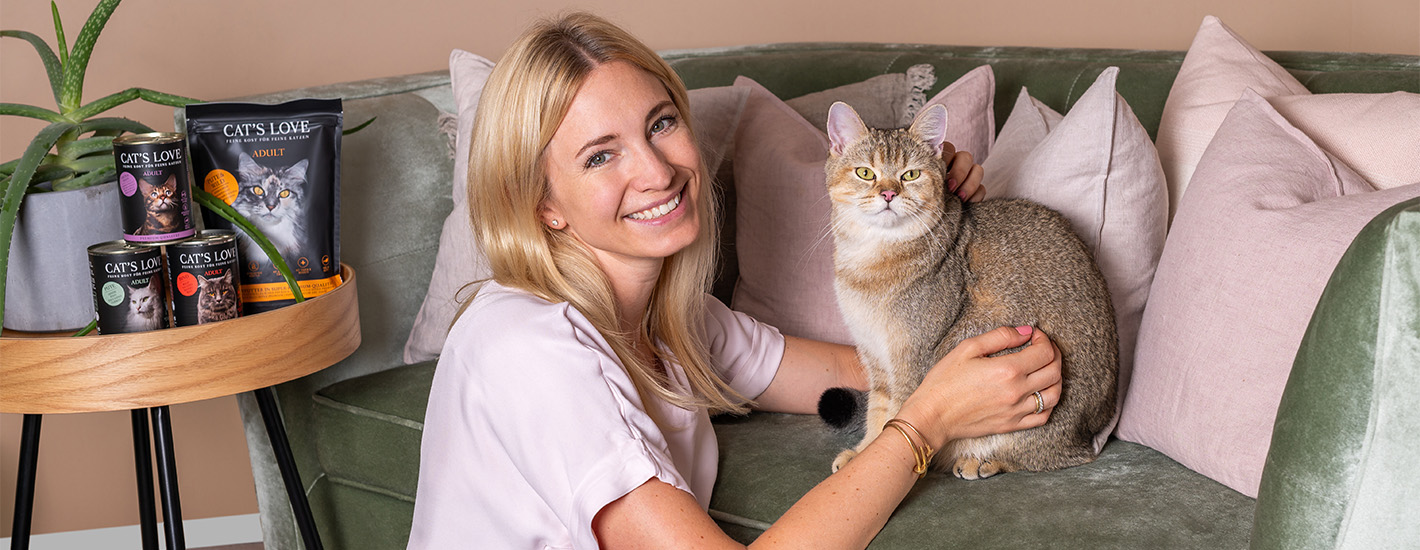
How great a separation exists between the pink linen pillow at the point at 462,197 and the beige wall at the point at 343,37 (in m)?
0.42

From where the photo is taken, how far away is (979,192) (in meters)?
1.58

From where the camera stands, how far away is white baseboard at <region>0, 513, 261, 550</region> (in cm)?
264

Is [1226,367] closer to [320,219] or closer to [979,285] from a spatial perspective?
[979,285]

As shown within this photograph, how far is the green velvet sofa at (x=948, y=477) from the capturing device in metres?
0.85

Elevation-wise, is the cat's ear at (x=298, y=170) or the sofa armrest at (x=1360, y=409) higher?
the sofa armrest at (x=1360, y=409)

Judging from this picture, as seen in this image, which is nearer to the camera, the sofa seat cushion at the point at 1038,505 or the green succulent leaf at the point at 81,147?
the sofa seat cushion at the point at 1038,505

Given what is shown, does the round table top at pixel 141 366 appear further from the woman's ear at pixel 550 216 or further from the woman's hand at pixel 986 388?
the woman's hand at pixel 986 388

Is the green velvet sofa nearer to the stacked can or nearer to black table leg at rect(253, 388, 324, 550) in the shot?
black table leg at rect(253, 388, 324, 550)

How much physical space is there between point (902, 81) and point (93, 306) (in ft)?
Answer: 5.19

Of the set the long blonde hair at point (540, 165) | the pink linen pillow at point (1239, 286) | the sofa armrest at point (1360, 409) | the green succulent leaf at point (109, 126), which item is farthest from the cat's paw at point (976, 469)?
the green succulent leaf at point (109, 126)

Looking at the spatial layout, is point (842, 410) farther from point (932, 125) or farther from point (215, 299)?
point (215, 299)

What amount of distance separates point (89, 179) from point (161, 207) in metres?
0.19

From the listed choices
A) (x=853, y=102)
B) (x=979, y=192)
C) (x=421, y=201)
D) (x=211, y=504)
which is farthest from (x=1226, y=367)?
(x=211, y=504)

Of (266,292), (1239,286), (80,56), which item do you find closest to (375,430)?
(266,292)
